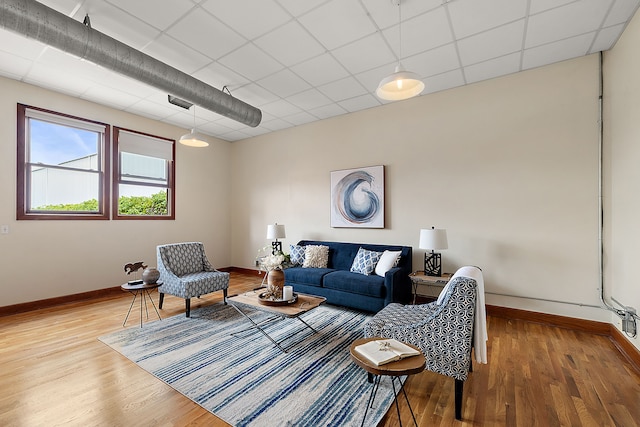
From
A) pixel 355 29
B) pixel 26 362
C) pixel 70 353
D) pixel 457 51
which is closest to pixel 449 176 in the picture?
pixel 457 51

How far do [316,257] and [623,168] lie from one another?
381 cm

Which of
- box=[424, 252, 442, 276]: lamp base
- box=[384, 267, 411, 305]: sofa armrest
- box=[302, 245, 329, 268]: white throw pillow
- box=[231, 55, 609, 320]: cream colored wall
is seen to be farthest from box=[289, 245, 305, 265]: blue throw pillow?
box=[424, 252, 442, 276]: lamp base

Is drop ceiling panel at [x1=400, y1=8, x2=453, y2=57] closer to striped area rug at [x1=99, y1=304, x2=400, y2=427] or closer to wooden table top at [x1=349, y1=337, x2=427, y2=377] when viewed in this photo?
wooden table top at [x1=349, y1=337, x2=427, y2=377]

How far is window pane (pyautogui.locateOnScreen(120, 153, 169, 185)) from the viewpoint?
5.12 meters

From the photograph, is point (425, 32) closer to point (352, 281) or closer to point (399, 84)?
point (399, 84)

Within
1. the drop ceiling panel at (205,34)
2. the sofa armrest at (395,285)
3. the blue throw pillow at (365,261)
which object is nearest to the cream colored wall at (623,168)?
the sofa armrest at (395,285)

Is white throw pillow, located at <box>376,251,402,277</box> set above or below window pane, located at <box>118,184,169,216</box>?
below

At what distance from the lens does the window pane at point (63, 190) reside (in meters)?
4.21

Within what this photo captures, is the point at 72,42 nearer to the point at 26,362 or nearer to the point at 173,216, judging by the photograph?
the point at 26,362

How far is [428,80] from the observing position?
12.9 feet

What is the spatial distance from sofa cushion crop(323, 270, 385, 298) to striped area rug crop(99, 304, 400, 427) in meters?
0.36

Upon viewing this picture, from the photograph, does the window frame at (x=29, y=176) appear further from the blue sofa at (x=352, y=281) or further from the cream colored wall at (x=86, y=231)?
the blue sofa at (x=352, y=281)

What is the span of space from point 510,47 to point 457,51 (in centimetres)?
56

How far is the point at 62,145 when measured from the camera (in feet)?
14.6
